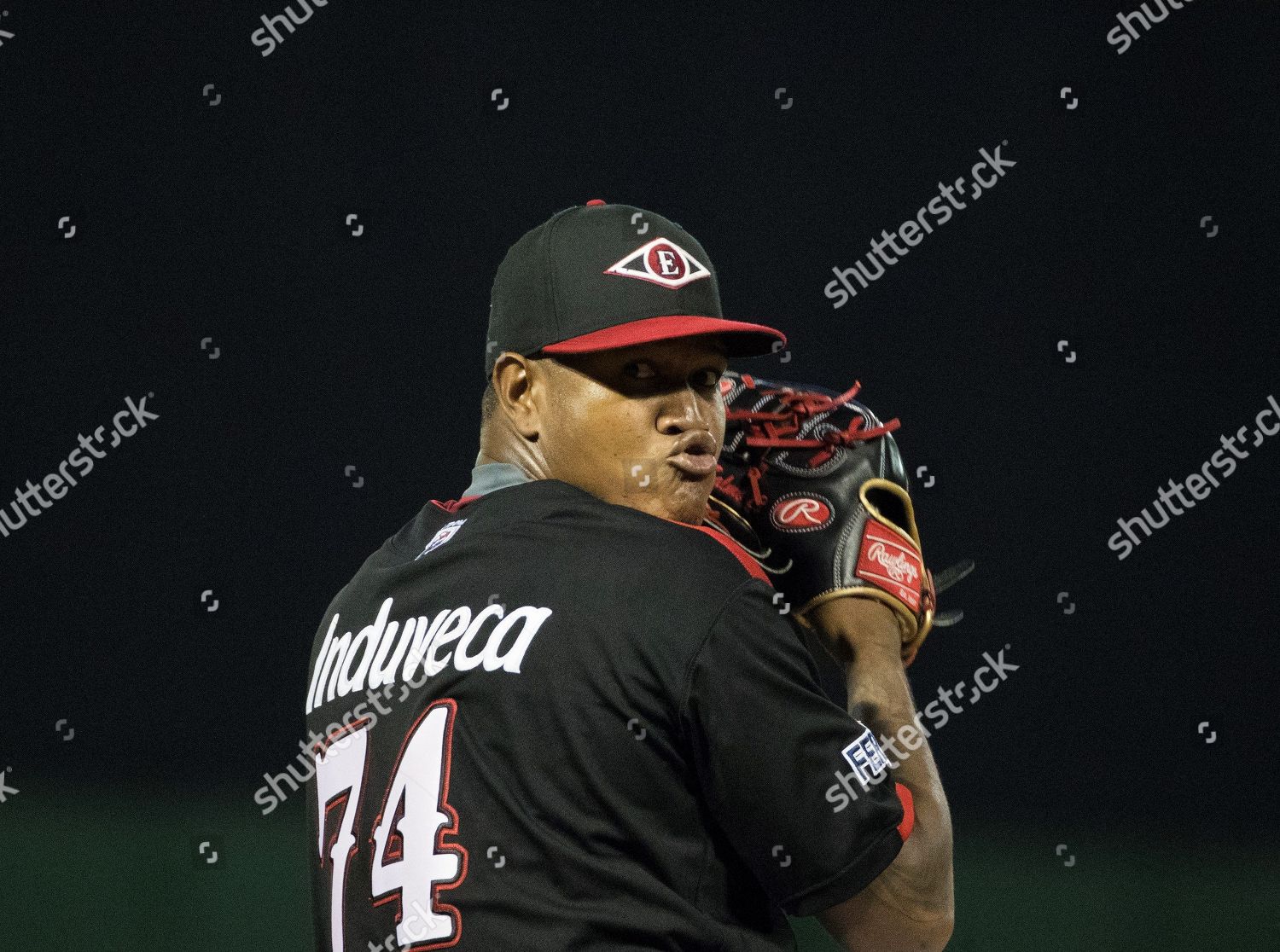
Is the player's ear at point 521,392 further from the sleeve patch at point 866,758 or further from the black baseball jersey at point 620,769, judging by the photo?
the sleeve patch at point 866,758

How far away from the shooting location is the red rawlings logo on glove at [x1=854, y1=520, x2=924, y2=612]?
139cm

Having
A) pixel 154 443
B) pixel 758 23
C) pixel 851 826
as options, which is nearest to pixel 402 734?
pixel 851 826

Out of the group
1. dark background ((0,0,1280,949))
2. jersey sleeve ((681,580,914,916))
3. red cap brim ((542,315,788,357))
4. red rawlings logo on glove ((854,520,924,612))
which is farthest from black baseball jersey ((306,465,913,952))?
dark background ((0,0,1280,949))

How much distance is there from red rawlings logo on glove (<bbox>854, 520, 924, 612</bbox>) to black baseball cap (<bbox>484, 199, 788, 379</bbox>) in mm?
229

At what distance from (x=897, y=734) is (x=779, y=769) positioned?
0.74 feet

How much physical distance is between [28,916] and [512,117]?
1714mm

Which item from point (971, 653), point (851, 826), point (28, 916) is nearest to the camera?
point (851, 826)

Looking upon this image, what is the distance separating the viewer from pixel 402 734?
1144 mm

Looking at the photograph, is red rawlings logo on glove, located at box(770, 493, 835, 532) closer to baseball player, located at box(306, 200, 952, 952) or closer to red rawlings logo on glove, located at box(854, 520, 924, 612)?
red rawlings logo on glove, located at box(854, 520, 924, 612)

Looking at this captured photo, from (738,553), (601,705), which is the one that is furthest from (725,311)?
(601,705)

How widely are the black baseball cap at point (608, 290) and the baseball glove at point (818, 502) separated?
0.15 meters

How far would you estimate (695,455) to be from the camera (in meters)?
1.25

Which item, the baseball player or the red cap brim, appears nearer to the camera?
the baseball player

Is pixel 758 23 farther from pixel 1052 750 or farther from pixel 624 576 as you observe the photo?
pixel 624 576
